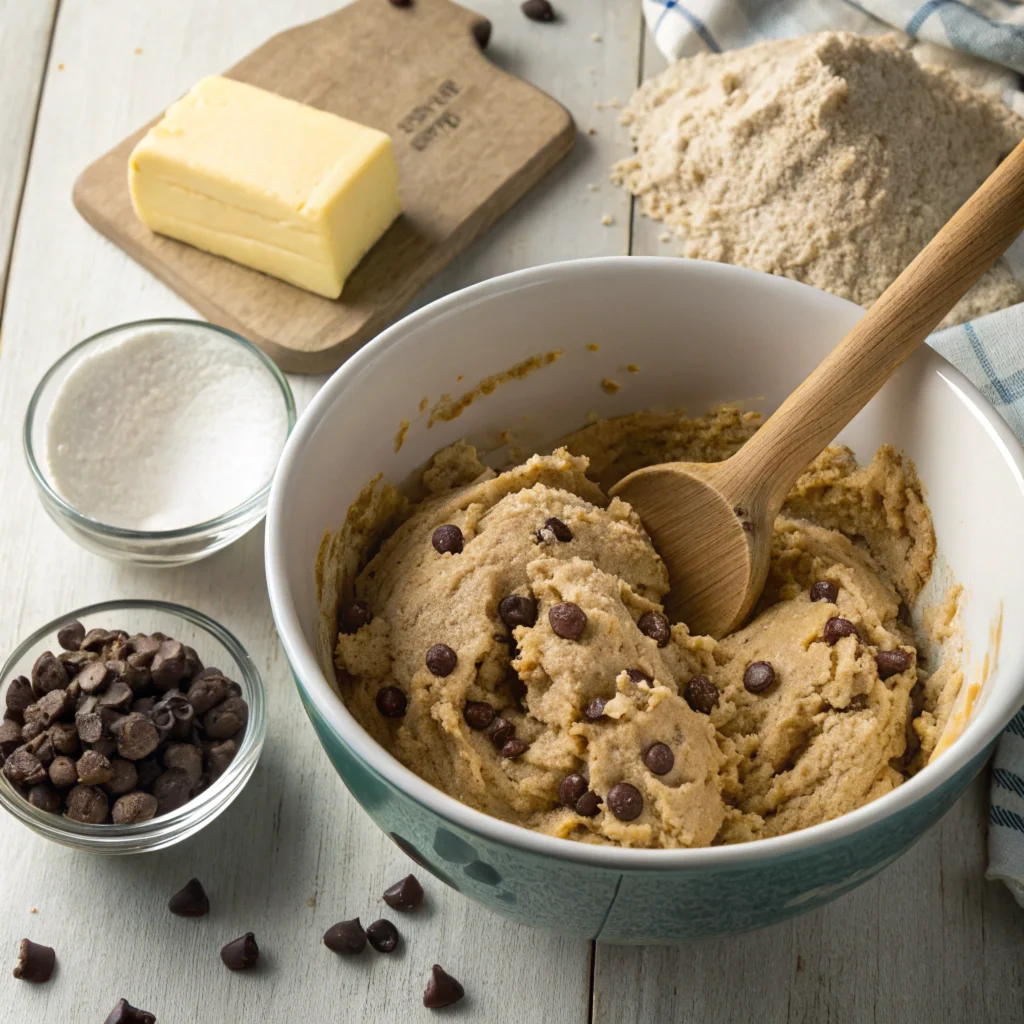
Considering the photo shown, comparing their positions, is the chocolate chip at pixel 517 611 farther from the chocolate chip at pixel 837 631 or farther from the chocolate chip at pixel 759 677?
the chocolate chip at pixel 837 631

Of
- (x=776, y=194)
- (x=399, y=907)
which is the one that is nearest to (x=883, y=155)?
(x=776, y=194)

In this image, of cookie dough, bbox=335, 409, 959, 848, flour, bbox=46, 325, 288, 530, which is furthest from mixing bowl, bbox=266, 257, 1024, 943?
flour, bbox=46, 325, 288, 530

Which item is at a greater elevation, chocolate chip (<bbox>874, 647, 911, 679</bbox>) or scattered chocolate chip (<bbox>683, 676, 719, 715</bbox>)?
chocolate chip (<bbox>874, 647, 911, 679</bbox>)

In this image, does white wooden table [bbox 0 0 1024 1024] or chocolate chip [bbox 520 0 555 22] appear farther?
chocolate chip [bbox 520 0 555 22]

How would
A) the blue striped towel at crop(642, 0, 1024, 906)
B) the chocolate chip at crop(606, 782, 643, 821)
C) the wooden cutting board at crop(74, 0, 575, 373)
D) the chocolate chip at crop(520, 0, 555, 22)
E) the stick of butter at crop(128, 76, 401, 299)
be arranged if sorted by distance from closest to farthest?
1. the chocolate chip at crop(606, 782, 643, 821)
2. the blue striped towel at crop(642, 0, 1024, 906)
3. the stick of butter at crop(128, 76, 401, 299)
4. the wooden cutting board at crop(74, 0, 575, 373)
5. the chocolate chip at crop(520, 0, 555, 22)

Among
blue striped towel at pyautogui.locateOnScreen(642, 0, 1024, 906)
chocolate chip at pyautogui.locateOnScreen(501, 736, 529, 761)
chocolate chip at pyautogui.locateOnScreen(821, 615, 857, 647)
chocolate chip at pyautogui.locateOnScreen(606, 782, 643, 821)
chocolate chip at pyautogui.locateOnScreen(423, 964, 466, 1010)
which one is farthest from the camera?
blue striped towel at pyautogui.locateOnScreen(642, 0, 1024, 906)

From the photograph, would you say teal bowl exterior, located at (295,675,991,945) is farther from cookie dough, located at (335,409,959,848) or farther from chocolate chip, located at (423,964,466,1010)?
chocolate chip, located at (423,964,466,1010)

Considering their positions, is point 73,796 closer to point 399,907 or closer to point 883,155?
point 399,907
